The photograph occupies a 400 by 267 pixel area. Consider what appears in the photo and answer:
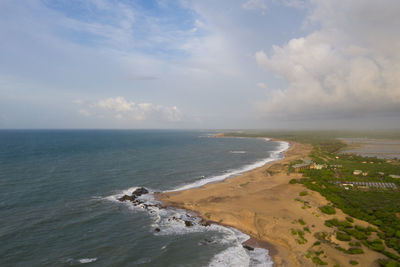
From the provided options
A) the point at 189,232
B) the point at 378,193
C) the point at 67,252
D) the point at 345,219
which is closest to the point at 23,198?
the point at 67,252

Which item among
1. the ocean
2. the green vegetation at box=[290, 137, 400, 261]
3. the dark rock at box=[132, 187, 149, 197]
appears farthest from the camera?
the dark rock at box=[132, 187, 149, 197]

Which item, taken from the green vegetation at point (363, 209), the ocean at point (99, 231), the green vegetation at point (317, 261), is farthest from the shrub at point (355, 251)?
the ocean at point (99, 231)

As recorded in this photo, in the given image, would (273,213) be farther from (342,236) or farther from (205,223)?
(205,223)

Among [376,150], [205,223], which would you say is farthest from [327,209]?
[376,150]

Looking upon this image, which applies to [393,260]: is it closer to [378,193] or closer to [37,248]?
[378,193]

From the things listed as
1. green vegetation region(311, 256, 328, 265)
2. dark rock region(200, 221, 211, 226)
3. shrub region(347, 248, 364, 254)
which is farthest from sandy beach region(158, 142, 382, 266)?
dark rock region(200, 221, 211, 226)

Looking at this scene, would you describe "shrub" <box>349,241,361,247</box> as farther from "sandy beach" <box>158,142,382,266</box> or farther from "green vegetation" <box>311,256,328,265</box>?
"green vegetation" <box>311,256,328,265</box>

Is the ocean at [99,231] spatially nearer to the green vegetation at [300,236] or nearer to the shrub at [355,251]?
the green vegetation at [300,236]

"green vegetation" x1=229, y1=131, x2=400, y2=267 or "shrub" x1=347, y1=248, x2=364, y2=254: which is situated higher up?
"green vegetation" x1=229, y1=131, x2=400, y2=267
